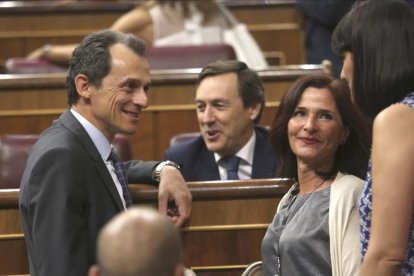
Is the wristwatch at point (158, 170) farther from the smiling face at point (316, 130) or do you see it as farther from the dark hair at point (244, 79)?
the dark hair at point (244, 79)

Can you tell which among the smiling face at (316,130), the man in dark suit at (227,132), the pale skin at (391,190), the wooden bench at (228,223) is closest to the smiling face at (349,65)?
the pale skin at (391,190)

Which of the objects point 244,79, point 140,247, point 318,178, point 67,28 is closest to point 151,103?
point 244,79

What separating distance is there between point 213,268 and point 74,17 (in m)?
2.78

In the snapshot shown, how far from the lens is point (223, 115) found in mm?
3320

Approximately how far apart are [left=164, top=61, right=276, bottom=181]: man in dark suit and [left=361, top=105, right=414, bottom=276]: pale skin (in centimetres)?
138

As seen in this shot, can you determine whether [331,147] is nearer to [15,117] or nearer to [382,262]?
[382,262]

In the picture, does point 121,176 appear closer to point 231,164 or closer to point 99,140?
point 99,140

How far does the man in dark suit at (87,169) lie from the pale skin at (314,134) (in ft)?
0.91

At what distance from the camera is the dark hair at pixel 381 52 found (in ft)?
6.03

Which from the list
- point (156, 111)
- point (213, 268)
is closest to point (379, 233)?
point (213, 268)

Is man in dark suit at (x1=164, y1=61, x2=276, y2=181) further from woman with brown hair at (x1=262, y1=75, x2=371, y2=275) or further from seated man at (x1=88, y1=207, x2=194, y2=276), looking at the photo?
seated man at (x1=88, y1=207, x2=194, y2=276)

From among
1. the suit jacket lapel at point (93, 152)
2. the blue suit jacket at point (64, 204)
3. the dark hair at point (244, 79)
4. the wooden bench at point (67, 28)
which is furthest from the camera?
the wooden bench at point (67, 28)

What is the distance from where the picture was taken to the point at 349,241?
6.70 ft

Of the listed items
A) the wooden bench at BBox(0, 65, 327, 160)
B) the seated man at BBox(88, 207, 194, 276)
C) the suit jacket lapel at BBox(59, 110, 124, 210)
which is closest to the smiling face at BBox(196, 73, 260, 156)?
the wooden bench at BBox(0, 65, 327, 160)
